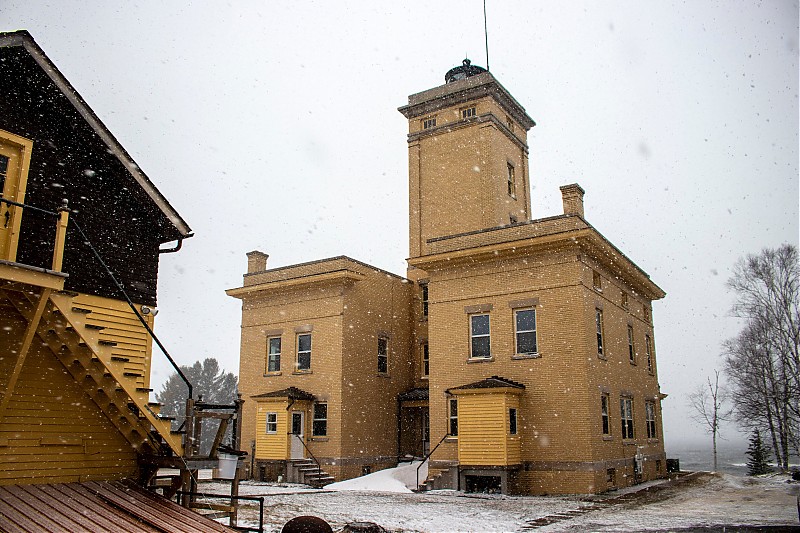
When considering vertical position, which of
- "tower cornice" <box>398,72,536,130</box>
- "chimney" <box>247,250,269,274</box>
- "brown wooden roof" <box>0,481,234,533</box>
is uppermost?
"tower cornice" <box>398,72,536,130</box>

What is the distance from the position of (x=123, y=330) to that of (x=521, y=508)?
11250 mm

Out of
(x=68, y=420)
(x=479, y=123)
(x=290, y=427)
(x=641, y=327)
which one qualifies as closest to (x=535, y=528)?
(x=68, y=420)

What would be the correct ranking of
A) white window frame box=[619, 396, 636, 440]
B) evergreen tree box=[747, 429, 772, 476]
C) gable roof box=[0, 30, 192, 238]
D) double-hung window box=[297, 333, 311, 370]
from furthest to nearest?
1. evergreen tree box=[747, 429, 772, 476]
2. double-hung window box=[297, 333, 311, 370]
3. white window frame box=[619, 396, 636, 440]
4. gable roof box=[0, 30, 192, 238]

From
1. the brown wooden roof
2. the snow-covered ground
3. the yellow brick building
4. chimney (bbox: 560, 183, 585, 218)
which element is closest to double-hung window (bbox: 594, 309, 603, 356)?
the yellow brick building

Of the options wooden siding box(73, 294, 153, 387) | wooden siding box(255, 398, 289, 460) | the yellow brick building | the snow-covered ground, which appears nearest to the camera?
wooden siding box(73, 294, 153, 387)

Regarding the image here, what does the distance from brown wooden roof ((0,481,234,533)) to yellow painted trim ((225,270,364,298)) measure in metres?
16.3

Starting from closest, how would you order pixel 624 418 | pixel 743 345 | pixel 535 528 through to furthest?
pixel 535 528
pixel 624 418
pixel 743 345

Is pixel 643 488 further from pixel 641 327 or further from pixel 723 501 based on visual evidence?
pixel 641 327

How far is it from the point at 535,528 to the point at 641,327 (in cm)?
1705

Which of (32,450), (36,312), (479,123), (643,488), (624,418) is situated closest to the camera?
(36,312)

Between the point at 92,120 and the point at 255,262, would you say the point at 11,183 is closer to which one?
the point at 92,120

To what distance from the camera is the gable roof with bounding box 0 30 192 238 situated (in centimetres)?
1063

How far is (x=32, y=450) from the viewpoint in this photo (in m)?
9.91

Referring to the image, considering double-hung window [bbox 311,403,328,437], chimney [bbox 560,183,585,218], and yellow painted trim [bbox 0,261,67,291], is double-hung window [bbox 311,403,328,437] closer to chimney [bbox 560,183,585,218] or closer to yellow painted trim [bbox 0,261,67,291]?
chimney [bbox 560,183,585,218]
